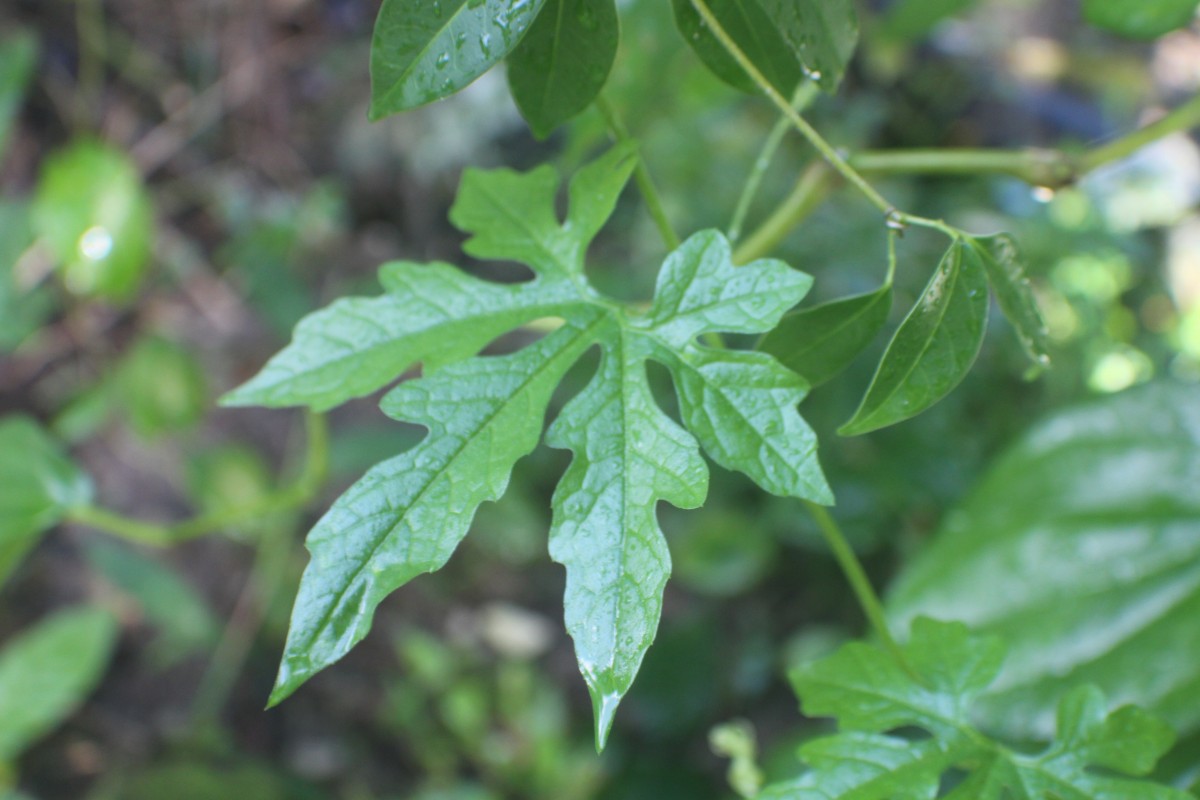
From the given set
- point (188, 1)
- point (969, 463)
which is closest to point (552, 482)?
point (969, 463)

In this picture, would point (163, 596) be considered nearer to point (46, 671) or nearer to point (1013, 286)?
point (46, 671)

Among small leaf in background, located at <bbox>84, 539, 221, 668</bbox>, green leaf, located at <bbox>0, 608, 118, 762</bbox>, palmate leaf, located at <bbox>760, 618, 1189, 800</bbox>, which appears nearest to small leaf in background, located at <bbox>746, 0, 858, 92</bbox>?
palmate leaf, located at <bbox>760, 618, 1189, 800</bbox>

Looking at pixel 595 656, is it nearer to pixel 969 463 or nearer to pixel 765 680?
pixel 969 463

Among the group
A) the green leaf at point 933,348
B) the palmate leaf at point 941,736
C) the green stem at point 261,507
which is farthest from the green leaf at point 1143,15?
the green stem at point 261,507

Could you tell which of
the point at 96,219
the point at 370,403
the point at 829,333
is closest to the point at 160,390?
the point at 96,219

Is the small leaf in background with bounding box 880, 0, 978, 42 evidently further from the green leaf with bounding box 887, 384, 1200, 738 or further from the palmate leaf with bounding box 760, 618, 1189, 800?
the palmate leaf with bounding box 760, 618, 1189, 800

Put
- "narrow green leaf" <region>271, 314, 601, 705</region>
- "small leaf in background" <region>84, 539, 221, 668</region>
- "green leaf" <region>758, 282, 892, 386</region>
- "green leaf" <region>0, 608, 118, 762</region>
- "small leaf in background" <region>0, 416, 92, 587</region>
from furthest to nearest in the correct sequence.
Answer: "small leaf in background" <region>84, 539, 221, 668</region> → "green leaf" <region>0, 608, 118, 762</region> → "small leaf in background" <region>0, 416, 92, 587</region> → "green leaf" <region>758, 282, 892, 386</region> → "narrow green leaf" <region>271, 314, 601, 705</region>
